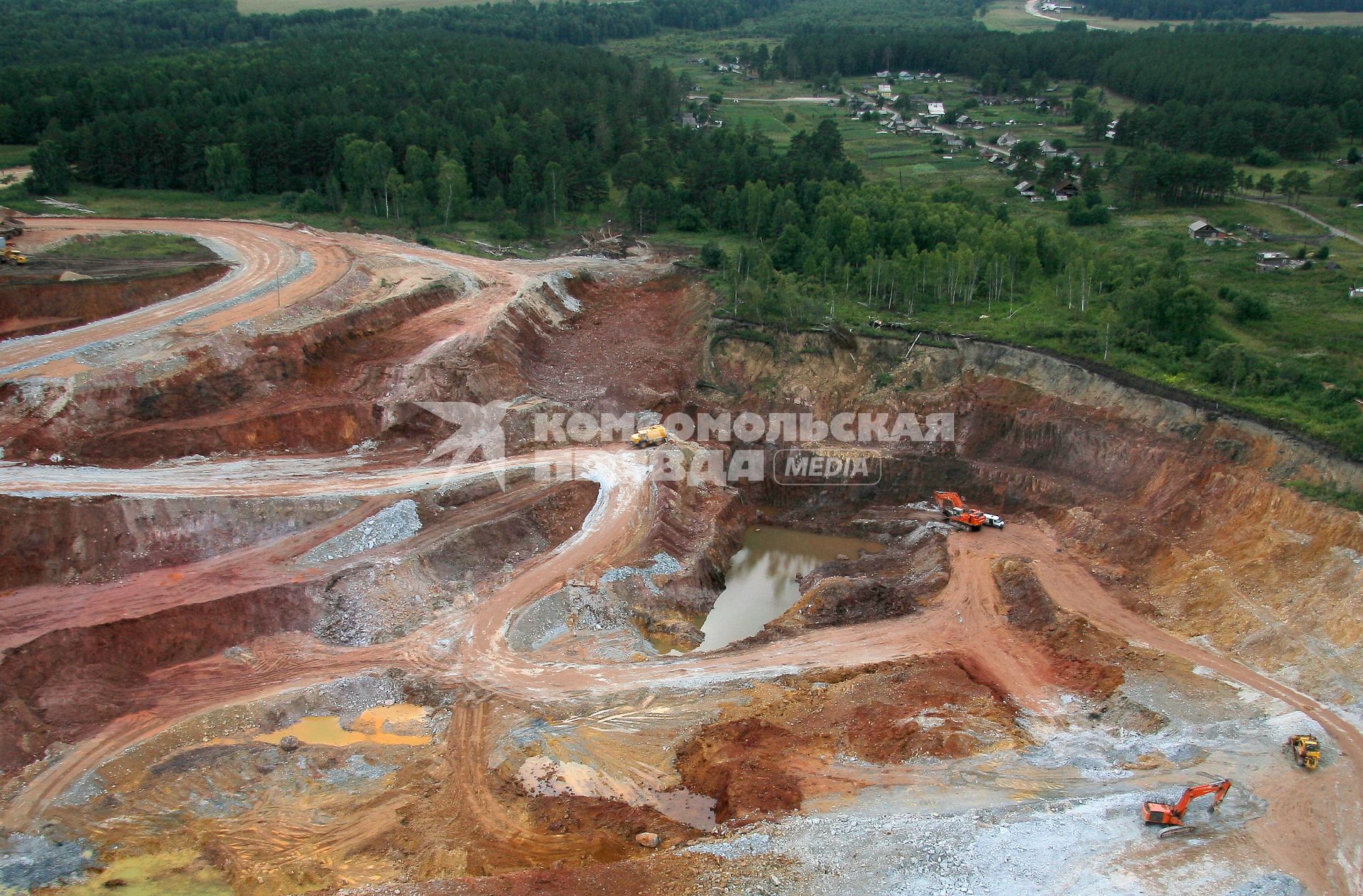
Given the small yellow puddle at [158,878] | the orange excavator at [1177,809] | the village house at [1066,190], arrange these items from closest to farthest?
the small yellow puddle at [158,878], the orange excavator at [1177,809], the village house at [1066,190]

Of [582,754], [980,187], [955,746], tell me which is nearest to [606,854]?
[582,754]

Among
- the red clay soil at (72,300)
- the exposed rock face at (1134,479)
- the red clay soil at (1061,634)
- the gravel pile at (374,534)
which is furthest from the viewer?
the red clay soil at (72,300)

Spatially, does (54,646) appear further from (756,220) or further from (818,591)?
(756,220)

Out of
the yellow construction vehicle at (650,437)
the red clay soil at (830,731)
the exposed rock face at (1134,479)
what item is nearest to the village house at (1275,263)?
the exposed rock face at (1134,479)

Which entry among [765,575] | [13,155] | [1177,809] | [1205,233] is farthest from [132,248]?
[1205,233]

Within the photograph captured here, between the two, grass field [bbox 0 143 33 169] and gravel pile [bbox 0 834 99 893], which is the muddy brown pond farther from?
grass field [bbox 0 143 33 169]

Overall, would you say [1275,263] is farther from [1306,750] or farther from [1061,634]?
[1306,750]

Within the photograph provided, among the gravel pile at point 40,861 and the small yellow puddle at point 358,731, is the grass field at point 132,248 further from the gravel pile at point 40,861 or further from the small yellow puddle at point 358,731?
the gravel pile at point 40,861
